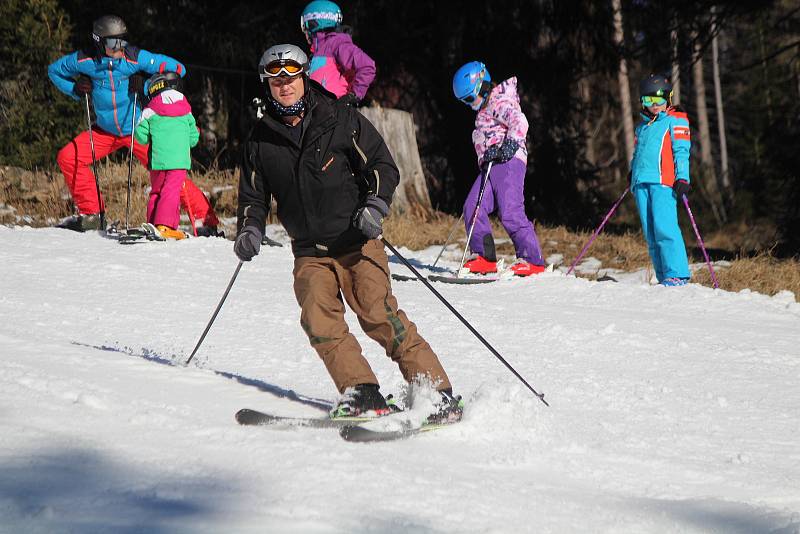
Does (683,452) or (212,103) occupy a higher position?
(212,103)

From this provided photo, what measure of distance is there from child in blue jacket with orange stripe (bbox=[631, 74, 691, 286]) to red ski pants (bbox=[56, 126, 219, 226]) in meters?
4.20

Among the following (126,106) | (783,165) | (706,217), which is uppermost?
(126,106)

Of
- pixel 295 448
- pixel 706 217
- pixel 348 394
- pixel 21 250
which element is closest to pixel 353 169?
pixel 348 394

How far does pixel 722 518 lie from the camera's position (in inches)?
125

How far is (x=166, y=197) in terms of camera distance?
897 cm

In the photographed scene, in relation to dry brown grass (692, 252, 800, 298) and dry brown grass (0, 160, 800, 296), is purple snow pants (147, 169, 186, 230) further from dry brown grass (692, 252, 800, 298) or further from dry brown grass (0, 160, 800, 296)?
dry brown grass (692, 252, 800, 298)

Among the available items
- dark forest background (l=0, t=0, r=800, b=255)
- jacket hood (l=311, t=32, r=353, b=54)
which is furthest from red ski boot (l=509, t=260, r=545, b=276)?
dark forest background (l=0, t=0, r=800, b=255)

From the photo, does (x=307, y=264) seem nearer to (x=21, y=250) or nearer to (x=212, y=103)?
(x=21, y=250)

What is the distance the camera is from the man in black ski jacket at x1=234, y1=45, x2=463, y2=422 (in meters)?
4.05

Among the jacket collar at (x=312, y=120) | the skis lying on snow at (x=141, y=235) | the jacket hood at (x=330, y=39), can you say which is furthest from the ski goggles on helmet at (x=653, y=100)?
the jacket collar at (x=312, y=120)

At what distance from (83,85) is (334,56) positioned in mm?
2342

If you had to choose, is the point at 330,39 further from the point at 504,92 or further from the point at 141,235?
the point at 141,235

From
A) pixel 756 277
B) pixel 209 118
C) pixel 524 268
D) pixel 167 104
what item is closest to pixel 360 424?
pixel 524 268

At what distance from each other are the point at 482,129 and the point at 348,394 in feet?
16.4
